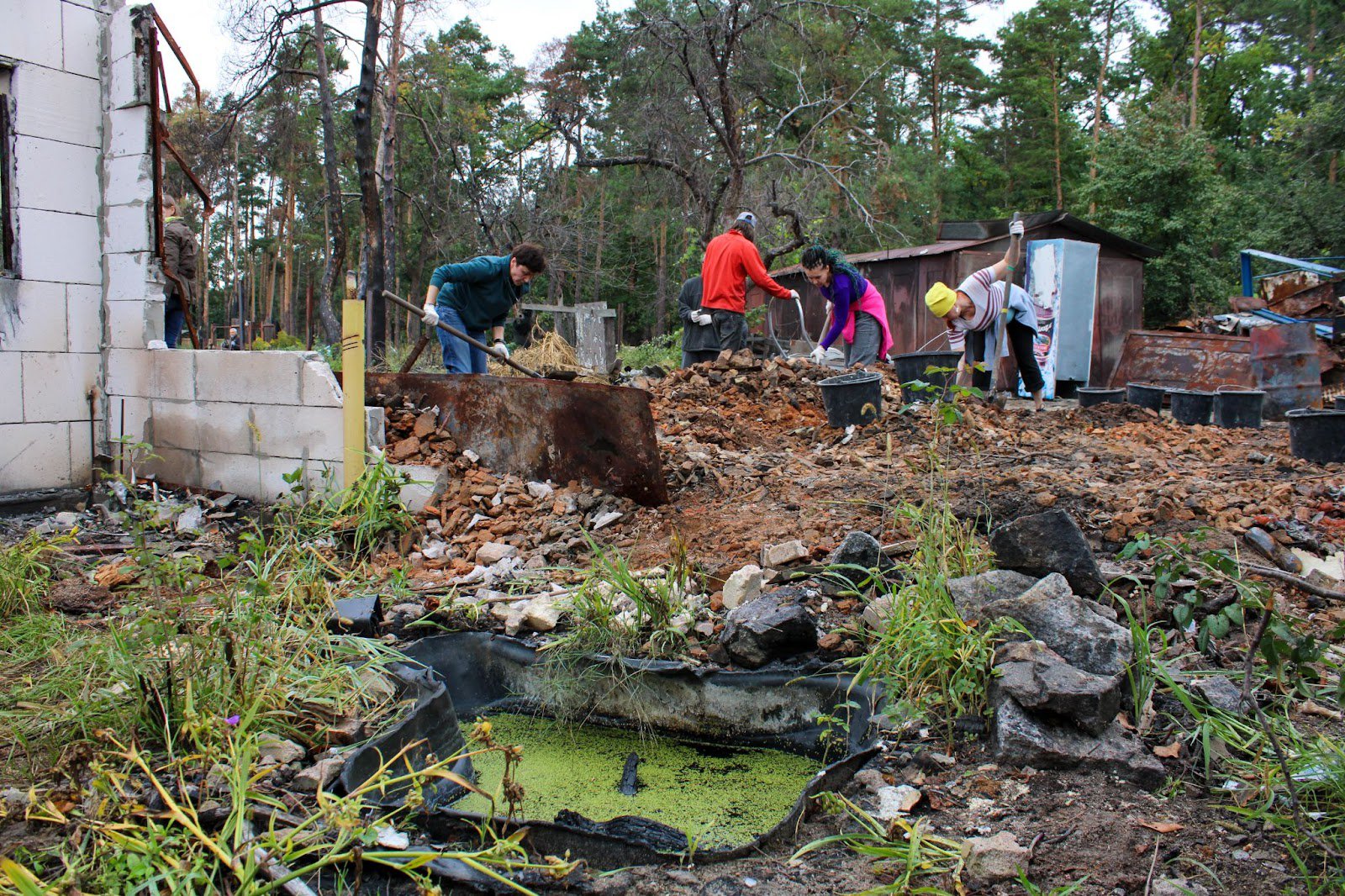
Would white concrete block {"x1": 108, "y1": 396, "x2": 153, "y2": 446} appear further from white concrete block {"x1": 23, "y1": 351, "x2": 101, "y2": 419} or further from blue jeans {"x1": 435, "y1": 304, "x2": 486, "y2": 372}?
blue jeans {"x1": 435, "y1": 304, "x2": 486, "y2": 372}

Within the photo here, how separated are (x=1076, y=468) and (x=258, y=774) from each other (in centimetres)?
424

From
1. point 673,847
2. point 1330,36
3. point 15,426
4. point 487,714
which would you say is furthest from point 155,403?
point 1330,36

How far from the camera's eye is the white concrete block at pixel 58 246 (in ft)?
16.4

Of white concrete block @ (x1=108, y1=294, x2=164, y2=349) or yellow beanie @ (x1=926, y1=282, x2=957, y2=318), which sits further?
yellow beanie @ (x1=926, y1=282, x2=957, y2=318)

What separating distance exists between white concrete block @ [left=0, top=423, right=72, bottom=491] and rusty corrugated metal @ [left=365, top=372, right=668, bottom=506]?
1730 millimetres

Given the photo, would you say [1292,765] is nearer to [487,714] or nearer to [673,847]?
[673,847]

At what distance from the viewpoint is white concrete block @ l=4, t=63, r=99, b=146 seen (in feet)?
16.3

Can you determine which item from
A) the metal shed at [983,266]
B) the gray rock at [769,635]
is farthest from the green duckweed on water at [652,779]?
the metal shed at [983,266]

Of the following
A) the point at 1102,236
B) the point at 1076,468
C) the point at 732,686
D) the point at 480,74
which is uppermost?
the point at 480,74

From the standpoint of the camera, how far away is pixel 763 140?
1755cm

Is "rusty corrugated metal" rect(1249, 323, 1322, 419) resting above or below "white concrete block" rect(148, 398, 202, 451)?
above

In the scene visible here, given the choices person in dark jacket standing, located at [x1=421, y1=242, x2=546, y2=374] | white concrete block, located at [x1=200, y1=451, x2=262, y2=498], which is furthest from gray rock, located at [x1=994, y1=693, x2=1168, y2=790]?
person in dark jacket standing, located at [x1=421, y1=242, x2=546, y2=374]

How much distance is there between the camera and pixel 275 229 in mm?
37156

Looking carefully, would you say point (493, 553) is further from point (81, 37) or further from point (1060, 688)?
point (81, 37)
